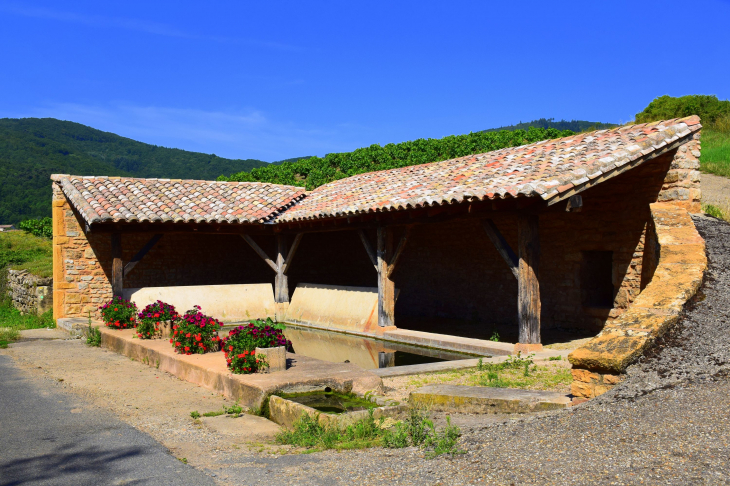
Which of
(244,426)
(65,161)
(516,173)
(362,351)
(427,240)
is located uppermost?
(65,161)

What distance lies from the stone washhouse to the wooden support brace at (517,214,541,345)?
0.8 inches

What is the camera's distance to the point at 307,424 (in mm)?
4777

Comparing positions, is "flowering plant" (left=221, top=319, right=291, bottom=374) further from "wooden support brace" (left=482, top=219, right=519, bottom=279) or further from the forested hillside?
the forested hillside

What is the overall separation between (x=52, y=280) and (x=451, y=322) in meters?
10.5

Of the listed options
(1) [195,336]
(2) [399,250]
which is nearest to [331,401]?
(1) [195,336]

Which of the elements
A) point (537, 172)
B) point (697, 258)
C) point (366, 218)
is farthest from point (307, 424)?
point (366, 218)

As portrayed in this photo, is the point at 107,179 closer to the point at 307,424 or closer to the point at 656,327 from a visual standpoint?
the point at 307,424

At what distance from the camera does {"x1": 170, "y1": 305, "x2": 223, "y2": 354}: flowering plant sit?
26.1 feet

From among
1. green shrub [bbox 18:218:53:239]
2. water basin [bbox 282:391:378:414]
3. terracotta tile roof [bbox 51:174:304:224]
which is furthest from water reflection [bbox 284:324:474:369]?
green shrub [bbox 18:218:53:239]

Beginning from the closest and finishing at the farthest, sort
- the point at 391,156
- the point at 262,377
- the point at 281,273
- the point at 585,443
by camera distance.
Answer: the point at 585,443
the point at 262,377
the point at 281,273
the point at 391,156

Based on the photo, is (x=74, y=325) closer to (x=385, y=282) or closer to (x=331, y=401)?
(x=385, y=282)

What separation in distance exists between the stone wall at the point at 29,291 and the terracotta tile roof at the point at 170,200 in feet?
9.62

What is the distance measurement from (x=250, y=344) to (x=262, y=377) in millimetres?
474

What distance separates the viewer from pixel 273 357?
6391mm
